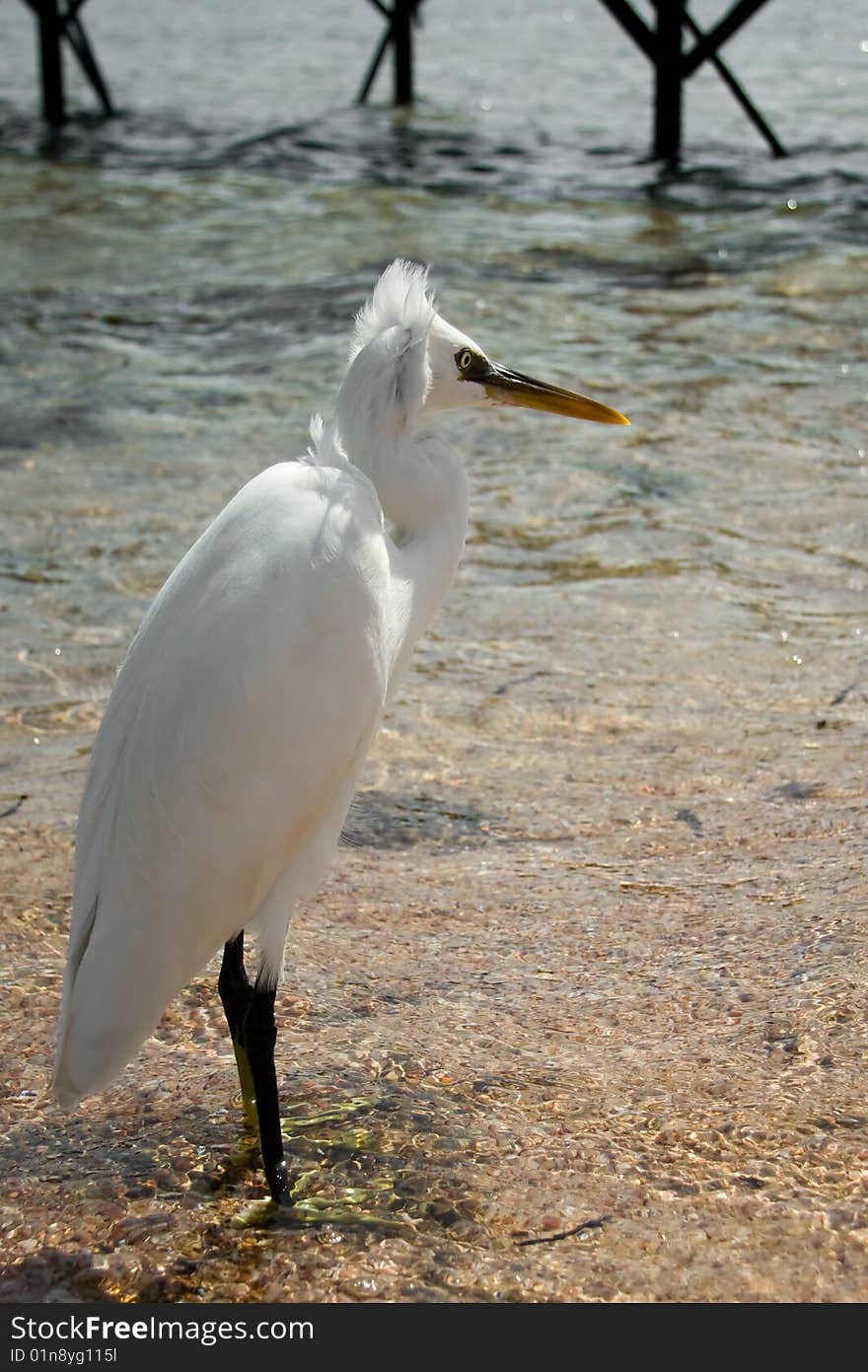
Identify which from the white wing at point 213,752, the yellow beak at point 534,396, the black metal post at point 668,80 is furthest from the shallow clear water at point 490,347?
the white wing at point 213,752

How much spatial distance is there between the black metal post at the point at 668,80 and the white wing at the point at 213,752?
10639 mm

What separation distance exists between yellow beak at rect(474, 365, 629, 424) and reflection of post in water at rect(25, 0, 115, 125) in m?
13.1

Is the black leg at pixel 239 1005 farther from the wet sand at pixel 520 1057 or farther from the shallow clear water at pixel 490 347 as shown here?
the shallow clear water at pixel 490 347

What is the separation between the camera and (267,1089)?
257 centimetres

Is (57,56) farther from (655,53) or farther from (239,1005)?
(239,1005)

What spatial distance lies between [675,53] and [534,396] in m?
10.1

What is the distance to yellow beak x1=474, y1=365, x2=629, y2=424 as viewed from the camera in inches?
123

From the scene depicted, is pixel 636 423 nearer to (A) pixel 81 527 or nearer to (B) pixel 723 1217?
(A) pixel 81 527

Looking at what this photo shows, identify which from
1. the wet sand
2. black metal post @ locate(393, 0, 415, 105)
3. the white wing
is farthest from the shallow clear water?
the white wing

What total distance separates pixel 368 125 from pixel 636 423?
9.07 metres

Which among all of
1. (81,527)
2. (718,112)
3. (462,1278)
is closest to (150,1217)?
(462,1278)

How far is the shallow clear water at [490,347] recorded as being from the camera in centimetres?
520

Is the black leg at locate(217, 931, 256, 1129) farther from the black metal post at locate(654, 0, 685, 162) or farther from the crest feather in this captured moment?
the black metal post at locate(654, 0, 685, 162)

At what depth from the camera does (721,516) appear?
599 cm
